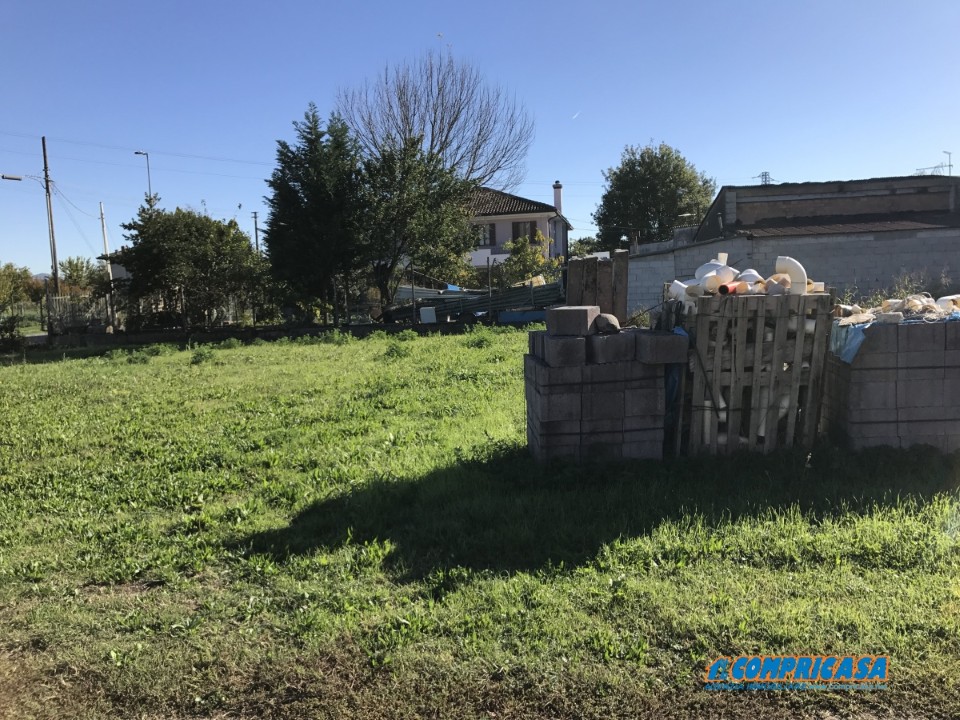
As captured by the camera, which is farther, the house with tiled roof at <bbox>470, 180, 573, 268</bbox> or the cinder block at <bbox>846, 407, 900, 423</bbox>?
the house with tiled roof at <bbox>470, 180, 573, 268</bbox>

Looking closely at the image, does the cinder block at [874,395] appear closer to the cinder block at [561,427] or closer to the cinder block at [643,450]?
the cinder block at [643,450]

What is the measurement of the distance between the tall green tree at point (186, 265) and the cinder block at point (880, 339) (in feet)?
69.2

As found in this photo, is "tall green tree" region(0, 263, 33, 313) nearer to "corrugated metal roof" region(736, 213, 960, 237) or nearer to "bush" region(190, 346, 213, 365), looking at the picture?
"bush" region(190, 346, 213, 365)

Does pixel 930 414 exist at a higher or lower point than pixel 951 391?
lower

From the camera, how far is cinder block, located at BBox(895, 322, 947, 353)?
4641mm

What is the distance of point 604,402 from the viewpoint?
472 cm

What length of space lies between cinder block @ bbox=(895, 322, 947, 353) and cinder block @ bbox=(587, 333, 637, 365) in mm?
1940

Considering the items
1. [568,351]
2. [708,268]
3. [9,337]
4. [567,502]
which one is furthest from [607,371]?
[9,337]

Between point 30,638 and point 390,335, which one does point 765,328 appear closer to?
point 30,638

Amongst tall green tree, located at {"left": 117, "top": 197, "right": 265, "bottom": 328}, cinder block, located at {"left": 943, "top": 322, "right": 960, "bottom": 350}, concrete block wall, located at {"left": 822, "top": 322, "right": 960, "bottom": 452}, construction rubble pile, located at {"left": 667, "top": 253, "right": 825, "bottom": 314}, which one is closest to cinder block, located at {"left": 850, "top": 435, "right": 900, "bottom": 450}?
concrete block wall, located at {"left": 822, "top": 322, "right": 960, "bottom": 452}

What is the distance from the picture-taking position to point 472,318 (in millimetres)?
21547

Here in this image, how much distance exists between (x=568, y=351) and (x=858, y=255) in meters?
20.5

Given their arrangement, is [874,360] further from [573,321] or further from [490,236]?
[490,236]
